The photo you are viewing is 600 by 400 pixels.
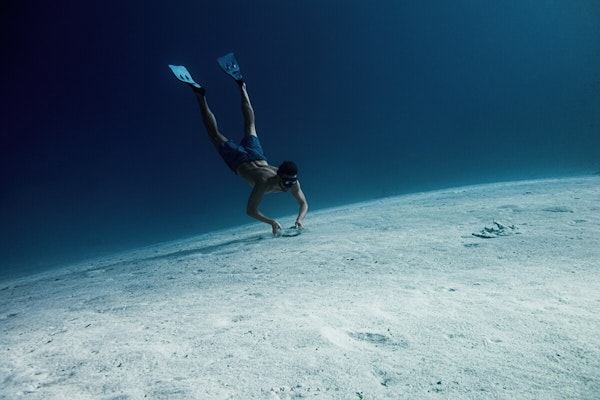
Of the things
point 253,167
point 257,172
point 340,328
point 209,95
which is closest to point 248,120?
point 253,167

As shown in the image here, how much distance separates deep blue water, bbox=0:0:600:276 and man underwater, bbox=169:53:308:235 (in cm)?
2550

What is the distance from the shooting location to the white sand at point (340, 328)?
4.11 ft

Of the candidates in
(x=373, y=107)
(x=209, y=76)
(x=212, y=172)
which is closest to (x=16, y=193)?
(x=212, y=172)

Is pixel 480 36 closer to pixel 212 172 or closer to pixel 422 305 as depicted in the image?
pixel 212 172

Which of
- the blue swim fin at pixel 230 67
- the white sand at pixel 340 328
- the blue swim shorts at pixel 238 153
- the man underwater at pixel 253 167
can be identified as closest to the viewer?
the white sand at pixel 340 328

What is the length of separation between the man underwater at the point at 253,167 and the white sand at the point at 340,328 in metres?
1.50

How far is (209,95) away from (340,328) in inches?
2627

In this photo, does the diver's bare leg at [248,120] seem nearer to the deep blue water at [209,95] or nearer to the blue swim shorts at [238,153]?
the blue swim shorts at [238,153]

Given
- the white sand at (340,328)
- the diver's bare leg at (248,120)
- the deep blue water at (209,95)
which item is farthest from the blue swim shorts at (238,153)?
the deep blue water at (209,95)

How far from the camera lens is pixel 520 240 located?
3.28m

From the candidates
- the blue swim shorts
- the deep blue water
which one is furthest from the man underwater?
the deep blue water

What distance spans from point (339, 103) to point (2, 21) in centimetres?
7039

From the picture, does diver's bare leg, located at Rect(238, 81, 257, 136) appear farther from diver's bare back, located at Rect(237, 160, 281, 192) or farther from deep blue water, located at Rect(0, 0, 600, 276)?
deep blue water, located at Rect(0, 0, 600, 276)

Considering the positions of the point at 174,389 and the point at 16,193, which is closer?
the point at 174,389
